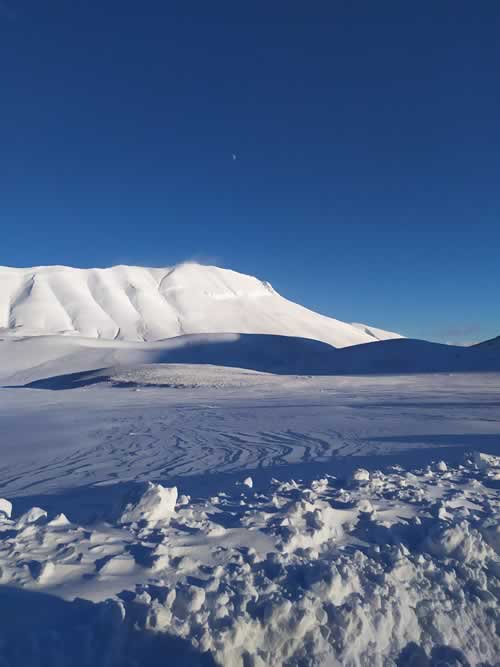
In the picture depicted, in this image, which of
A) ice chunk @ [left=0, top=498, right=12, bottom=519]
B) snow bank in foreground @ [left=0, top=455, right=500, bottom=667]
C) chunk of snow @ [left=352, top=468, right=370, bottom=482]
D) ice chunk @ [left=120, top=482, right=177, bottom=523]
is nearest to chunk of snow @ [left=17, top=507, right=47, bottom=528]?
snow bank in foreground @ [left=0, top=455, right=500, bottom=667]

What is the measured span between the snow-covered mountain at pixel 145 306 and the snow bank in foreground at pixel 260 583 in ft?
355

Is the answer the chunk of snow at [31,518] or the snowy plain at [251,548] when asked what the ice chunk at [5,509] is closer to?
the snowy plain at [251,548]

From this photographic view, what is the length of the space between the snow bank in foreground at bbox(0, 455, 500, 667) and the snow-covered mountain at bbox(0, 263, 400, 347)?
10808 centimetres

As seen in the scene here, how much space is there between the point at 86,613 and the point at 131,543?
0.98 metres

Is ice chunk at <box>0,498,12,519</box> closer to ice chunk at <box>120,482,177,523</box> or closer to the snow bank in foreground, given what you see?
the snow bank in foreground

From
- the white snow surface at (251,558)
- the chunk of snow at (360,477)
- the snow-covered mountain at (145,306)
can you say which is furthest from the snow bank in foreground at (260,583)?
the snow-covered mountain at (145,306)

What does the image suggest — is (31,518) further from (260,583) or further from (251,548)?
(260,583)

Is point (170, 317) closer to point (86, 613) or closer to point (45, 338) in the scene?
point (45, 338)

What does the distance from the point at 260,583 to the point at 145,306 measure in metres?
131

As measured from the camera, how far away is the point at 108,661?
2.92 meters

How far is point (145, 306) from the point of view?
13100cm

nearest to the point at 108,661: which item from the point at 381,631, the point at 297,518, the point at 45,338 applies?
the point at 381,631

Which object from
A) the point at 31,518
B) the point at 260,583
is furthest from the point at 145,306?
the point at 260,583

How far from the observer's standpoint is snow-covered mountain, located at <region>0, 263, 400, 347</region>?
116188 mm
